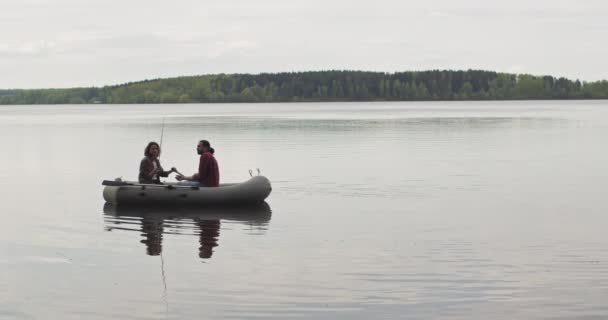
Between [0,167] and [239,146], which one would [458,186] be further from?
[239,146]

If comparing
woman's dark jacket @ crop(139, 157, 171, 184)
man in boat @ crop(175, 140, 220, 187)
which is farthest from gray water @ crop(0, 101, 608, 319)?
woman's dark jacket @ crop(139, 157, 171, 184)

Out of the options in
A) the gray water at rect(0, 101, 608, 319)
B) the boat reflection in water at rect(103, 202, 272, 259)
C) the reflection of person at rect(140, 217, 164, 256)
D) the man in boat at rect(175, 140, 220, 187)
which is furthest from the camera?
the man in boat at rect(175, 140, 220, 187)

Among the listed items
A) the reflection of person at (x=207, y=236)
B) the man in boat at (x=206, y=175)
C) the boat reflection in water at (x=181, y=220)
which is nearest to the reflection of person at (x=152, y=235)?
the boat reflection in water at (x=181, y=220)

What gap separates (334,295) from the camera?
470 inches

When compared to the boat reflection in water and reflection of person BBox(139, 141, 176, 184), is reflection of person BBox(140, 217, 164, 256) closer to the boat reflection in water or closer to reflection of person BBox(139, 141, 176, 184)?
the boat reflection in water

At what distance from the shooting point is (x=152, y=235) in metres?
17.7

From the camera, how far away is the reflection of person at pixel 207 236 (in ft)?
50.9

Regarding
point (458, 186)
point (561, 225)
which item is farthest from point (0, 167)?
point (561, 225)

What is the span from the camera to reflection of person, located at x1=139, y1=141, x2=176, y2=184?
67.8ft

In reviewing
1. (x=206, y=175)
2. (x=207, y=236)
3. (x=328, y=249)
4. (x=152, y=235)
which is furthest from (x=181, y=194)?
(x=328, y=249)

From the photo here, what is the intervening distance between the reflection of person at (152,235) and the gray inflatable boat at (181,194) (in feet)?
3.34

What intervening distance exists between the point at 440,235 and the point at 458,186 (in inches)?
395

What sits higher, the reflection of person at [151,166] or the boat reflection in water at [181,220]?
the reflection of person at [151,166]

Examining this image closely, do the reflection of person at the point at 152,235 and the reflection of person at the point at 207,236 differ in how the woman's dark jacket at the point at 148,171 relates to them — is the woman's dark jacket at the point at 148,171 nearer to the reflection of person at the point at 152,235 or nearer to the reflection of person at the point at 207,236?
the reflection of person at the point at 152,235
